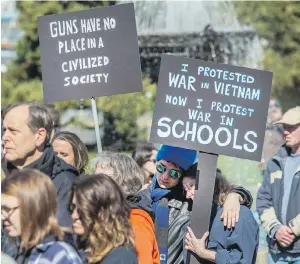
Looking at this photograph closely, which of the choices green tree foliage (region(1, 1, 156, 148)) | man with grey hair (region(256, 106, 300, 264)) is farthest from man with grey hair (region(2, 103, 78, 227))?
green tree foliage (region(1, 1, 156, 148))

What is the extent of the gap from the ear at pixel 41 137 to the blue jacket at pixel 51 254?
3.38ft

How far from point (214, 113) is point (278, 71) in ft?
61.8

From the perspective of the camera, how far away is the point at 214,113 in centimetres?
562

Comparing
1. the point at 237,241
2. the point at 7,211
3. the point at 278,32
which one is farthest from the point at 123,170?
the point at 278,32

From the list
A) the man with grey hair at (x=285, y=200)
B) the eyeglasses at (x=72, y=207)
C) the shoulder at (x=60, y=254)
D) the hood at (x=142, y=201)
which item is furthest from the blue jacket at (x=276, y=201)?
the shoulder at (x=60, y=254)

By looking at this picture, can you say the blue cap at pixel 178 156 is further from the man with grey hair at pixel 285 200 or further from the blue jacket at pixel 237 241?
the man with grey hair at pixel 285 200

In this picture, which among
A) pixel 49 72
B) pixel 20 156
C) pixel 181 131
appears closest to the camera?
pixel 20 156

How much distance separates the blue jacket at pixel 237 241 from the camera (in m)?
5.32

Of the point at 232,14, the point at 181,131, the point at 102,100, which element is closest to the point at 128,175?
the point at 181,131

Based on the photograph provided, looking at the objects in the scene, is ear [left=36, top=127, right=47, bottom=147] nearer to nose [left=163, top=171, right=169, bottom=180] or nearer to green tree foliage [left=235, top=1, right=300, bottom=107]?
nose [left=163, top=171, right=169, bottom=180]

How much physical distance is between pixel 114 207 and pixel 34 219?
0.50 m

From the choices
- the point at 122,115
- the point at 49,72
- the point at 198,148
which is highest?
the point at 49,72

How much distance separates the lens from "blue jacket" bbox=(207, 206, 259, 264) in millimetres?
5316

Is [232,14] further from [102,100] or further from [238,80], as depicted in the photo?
[238,80]
